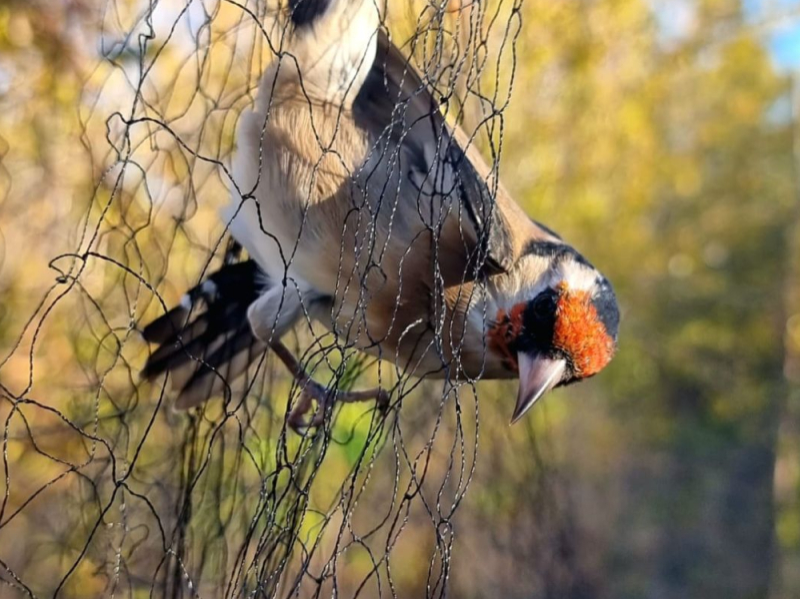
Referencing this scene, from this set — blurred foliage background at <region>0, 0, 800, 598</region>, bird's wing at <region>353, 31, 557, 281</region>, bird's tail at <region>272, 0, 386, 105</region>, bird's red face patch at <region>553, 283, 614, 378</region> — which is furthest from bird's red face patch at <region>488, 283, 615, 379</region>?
bird's tail at <region>272, 0, 386, 105</region>

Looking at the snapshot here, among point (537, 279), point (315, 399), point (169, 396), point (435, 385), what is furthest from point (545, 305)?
point (169, 396)

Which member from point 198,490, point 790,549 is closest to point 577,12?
point 198,490

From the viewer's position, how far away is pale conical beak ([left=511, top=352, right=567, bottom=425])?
64.6 inches

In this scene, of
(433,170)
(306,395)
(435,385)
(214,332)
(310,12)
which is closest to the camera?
(433,170)

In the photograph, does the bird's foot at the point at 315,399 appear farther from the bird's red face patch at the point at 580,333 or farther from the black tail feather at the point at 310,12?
the black tail feather at the point at 310,12

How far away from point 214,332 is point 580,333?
38.6 inches

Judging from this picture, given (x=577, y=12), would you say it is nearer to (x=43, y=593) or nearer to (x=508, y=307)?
(x=508, y=307)

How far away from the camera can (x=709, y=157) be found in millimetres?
8820

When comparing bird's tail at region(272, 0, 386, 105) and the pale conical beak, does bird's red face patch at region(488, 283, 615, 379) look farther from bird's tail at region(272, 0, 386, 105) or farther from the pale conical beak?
bird's tail at region(272, 0, 386, 105)

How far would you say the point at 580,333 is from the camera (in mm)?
1732

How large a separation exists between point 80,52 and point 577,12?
2.45 metres

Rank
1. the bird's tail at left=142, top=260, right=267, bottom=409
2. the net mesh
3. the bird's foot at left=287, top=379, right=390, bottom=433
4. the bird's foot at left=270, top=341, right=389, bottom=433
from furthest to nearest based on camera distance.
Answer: the bird's tail at left=142, top=260, right=267, bottom=409
the bird's foot at left=270, top=341, right=389, bottom=433
the bird's foot at left=287, top=379, right=390, bottom=433
the net mesh

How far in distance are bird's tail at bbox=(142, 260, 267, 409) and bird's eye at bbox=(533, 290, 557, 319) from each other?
751 mm

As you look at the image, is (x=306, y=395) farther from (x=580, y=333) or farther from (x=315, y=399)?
(x=580, y=333)
